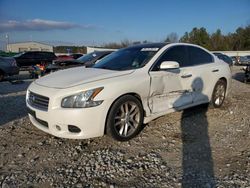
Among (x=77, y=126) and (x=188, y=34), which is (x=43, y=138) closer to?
(x=77, y=126)

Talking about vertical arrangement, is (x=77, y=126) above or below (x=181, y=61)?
below

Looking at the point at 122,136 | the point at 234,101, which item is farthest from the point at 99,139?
the point at 234,101

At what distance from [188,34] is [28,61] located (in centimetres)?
5006

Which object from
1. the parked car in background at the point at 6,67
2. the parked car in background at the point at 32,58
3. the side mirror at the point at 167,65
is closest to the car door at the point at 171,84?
the side mirror at the point at 167,65

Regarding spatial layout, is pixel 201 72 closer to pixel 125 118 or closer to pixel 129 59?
pixel 129 59

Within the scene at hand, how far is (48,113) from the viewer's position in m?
3.45

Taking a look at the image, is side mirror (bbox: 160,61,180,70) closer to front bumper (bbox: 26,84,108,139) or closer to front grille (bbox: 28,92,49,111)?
front bumper (bbox: 26,84,108,139)

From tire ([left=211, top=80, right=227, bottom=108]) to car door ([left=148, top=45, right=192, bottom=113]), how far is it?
111 cm

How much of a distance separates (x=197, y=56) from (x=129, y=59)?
163 centimetres

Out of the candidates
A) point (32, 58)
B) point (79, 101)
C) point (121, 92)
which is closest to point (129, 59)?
point (121, 92)

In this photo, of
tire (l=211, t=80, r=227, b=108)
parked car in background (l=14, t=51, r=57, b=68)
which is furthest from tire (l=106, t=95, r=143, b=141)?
parked car in background (l=14, t=51, r=57, b=68)

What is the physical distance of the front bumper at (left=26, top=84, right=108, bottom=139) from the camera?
337 centimetres

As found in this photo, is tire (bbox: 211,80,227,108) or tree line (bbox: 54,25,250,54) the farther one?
tree line (bbox: 54,25,250,54)

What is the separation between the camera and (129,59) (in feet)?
14.9
